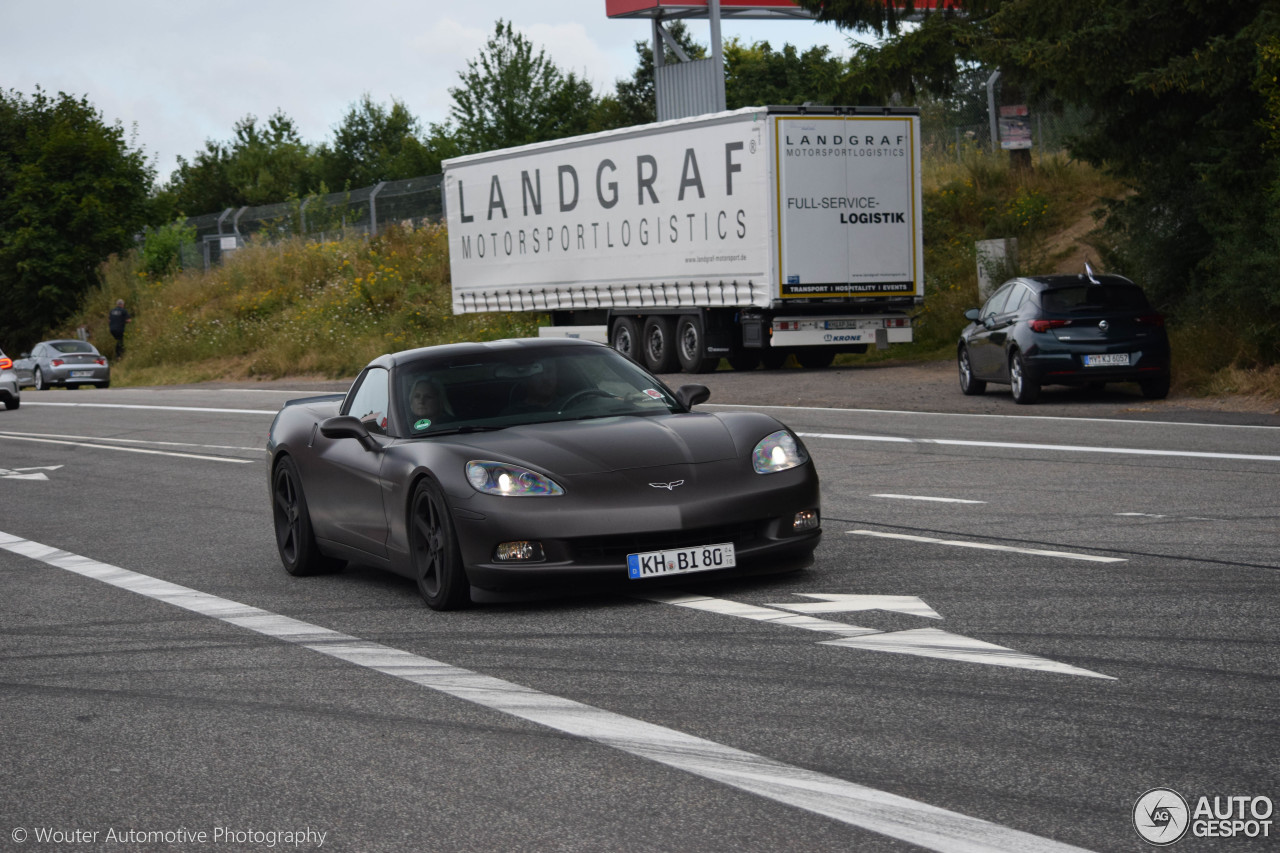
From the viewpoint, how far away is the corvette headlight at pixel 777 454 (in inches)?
315

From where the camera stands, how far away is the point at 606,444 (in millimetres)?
7906

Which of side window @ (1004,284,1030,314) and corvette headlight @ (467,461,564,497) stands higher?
side window @ (1004,284,1030,314)

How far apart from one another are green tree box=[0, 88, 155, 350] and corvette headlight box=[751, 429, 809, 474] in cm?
5304

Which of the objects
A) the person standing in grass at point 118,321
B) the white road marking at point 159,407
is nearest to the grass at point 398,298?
the person standing in grass at point 118,321

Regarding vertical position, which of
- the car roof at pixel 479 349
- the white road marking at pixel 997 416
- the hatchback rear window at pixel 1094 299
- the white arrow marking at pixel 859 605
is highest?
the car roof at pixel 479 349

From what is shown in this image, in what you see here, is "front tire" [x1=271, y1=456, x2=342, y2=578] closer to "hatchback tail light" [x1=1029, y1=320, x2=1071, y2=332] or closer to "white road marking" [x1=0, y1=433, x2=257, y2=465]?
"white road marking" [x1=0, y1=433, x2=257, y2=465]

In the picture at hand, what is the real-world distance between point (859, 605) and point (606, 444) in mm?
1406

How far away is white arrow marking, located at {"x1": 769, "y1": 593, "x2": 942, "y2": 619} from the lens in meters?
7.21

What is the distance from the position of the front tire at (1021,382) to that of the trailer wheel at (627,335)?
10.8m

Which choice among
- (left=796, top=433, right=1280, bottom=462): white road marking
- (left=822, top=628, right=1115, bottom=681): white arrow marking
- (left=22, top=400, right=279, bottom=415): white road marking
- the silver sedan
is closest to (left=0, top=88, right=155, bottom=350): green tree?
the silver sedan

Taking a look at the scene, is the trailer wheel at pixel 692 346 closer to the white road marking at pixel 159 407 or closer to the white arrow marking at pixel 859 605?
the white road marking at pixel 159 407

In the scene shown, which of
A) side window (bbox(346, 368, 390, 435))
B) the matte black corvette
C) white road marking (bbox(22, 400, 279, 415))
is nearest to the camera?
the matte black corvette

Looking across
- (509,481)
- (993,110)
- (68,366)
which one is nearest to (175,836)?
(509,481)

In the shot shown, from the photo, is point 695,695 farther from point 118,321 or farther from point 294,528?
point 118,321
